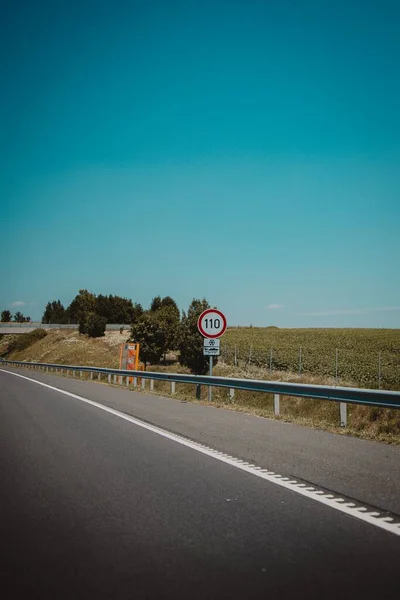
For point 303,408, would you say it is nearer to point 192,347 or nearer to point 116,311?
point 192,347

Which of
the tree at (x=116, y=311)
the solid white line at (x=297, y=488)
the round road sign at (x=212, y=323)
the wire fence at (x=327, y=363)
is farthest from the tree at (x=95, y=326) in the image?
the solid white line at (x=297, y=488)

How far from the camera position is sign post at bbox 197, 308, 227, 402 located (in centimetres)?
1717

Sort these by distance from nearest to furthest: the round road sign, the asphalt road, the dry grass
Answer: the asphalt road < the dry grass < the round road sign

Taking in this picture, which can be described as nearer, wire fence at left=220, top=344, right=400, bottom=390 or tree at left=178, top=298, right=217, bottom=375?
wire fence at left=220, top=344, right=400, bottom=390

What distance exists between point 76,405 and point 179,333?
31.9 m

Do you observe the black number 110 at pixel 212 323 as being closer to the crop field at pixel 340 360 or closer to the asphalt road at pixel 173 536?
the crop field at pixel 340 360

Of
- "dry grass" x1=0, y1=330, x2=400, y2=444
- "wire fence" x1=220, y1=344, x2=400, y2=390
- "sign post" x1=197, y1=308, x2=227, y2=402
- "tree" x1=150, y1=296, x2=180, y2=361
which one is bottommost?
"dry grass" x1=0, y1=330, x2=400, y2=444

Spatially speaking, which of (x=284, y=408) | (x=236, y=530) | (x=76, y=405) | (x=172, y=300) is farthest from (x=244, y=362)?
(x=172, y=300)

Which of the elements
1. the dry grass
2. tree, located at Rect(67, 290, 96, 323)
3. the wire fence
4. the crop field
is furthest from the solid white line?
tree, located at Rect(67, 290, 96, 323)

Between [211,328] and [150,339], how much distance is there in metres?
44.2

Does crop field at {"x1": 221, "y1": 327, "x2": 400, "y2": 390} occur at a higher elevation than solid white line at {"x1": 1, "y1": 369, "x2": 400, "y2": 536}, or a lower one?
higher

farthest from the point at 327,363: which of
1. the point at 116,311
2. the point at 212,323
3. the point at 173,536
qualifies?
the point at 116,311

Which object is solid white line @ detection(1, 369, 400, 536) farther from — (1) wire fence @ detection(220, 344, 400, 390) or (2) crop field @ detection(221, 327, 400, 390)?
(1) wire fence @ detection(220, 344, 400, 390)

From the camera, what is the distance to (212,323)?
687 inches
